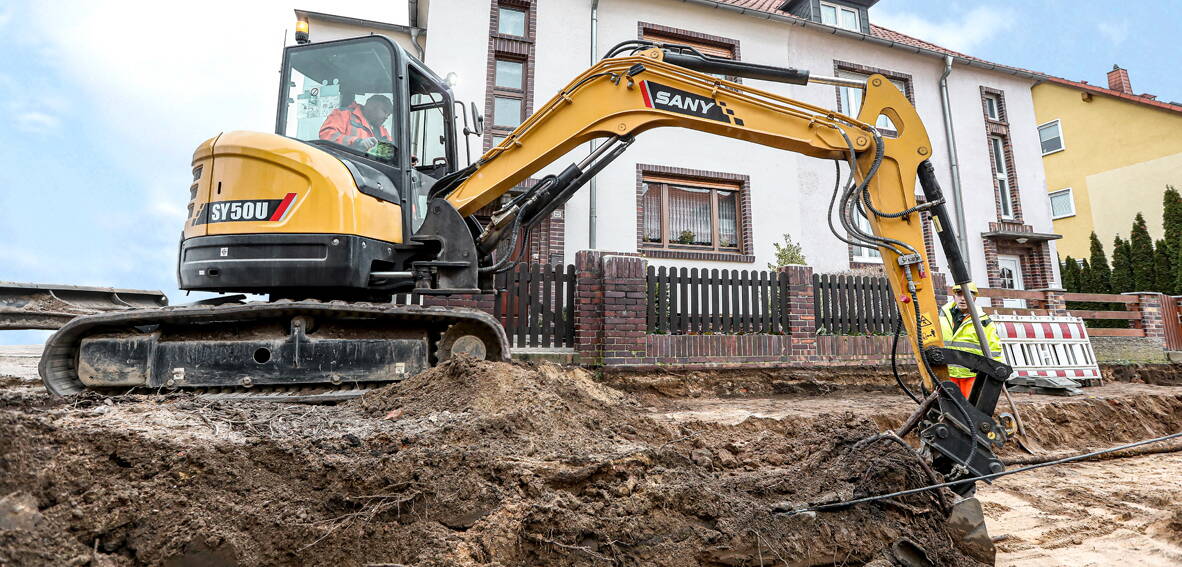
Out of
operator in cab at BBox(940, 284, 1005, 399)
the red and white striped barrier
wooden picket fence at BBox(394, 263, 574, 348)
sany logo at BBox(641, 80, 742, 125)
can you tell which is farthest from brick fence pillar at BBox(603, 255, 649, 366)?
the red and white striped barrier

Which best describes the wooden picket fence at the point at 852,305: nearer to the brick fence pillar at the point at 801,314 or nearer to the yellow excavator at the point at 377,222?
the brick fence pillar at the point at 801,314

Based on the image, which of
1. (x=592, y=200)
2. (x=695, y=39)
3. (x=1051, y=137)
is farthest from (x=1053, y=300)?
(x=1051, y=137)

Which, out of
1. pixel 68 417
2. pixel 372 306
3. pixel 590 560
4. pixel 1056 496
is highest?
pixel 372 306

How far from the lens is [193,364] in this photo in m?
3.89

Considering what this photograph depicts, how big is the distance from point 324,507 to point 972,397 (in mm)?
3557

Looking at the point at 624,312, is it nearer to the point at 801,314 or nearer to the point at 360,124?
the point at 801,314

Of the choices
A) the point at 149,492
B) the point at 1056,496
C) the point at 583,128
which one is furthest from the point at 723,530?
the point at 1056,496

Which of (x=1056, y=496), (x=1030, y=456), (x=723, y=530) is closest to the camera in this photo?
(x=723, y=530)

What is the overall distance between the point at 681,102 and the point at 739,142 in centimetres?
863

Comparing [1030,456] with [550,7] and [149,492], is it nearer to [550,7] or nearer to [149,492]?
[149,492]

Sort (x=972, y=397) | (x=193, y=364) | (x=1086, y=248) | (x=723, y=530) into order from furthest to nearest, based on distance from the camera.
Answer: (x=1086, y=248), (x=193, y=364), (x=972, y=397), (x=723, y=530)

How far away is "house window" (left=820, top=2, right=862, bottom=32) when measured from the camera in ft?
48.1

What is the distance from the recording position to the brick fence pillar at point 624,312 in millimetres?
6770

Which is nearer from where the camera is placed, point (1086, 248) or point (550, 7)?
point (550, 7)
